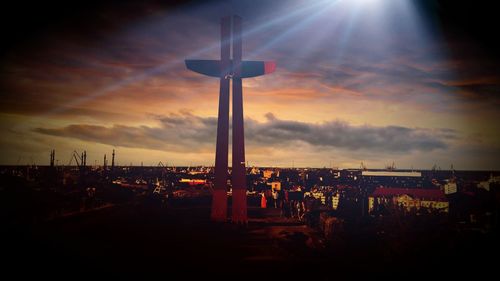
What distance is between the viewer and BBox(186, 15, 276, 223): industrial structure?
2030cm

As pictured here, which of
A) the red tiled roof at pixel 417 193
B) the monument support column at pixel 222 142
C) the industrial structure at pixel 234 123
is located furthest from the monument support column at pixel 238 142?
the red tiled roof at pixel 417 193

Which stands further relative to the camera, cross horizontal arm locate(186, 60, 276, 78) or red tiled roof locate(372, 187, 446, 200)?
red tiled roof locate(372, 187, 446, 200)

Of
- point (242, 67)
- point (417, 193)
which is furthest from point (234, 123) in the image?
point (417, 193)

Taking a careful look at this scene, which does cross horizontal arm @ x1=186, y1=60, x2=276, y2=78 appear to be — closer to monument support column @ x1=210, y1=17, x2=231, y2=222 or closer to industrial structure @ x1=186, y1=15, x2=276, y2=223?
industrial structure @ x1=186, y1=15, x2=276, y2=223

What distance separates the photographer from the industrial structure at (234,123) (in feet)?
66.6

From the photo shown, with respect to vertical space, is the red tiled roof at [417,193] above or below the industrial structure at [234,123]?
below

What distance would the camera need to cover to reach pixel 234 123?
20391 millimetres

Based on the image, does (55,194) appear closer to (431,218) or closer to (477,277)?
(431,218)

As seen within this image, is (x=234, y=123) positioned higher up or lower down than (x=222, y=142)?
higher up

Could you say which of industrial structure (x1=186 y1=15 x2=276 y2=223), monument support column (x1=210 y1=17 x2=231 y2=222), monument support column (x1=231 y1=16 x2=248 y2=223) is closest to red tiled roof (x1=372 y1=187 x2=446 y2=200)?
monument support column (x1=231 y1=16 x2=248 y2=223)

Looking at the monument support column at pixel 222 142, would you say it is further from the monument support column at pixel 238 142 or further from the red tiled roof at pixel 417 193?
the red tiled roof at pixel 417 193

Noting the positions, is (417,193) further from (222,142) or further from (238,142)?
(222,142)

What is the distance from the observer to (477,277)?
10.7 meters

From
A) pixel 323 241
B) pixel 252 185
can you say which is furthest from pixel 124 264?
pixel 252 185
